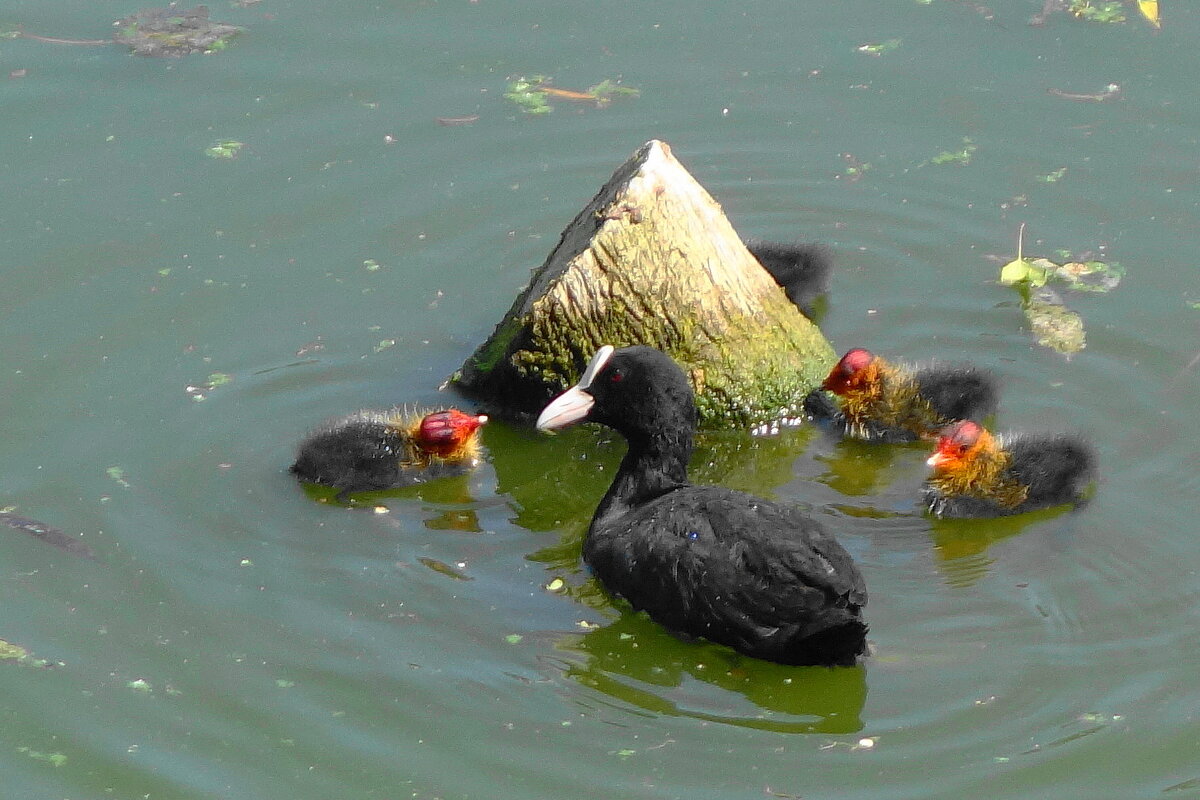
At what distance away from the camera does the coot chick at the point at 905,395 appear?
24.7 feet

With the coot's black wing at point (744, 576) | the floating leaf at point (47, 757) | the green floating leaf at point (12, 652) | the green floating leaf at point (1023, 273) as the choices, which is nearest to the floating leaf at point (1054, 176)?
the green floating leaf at point (1023, 273)

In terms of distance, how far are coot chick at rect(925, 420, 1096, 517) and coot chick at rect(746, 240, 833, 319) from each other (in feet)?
5.15

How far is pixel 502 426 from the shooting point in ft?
26.2

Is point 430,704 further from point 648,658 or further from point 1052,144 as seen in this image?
point 1052,144

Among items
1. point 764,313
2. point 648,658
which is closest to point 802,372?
point 764,313

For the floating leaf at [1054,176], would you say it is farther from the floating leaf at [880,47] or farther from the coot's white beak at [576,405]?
the coot's white beak at [576,405]

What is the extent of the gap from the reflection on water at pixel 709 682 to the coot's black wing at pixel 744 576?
0.08m

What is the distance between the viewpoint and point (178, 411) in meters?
7.89

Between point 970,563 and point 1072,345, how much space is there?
1823mm

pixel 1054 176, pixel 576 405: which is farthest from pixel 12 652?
pixel 1054 176

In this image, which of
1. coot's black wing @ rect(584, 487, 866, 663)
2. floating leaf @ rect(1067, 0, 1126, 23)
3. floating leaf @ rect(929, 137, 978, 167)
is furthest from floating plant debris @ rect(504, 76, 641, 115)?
coot's black wing @ rect(584, 487, 866, 663)

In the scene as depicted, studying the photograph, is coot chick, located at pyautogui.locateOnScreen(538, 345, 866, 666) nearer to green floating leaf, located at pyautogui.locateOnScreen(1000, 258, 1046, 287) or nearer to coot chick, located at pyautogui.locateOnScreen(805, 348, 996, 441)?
coot chick, located at pyautogui.locateOnScreen(805, 348, 996, 441)

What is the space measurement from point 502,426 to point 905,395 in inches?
75.7

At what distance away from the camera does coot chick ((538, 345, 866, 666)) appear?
598cm
